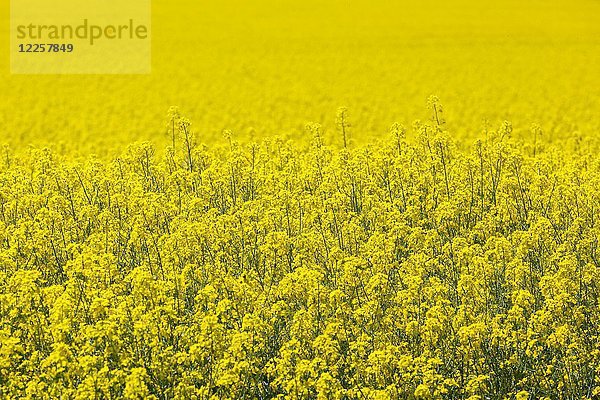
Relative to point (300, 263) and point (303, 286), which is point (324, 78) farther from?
point (303, 286)

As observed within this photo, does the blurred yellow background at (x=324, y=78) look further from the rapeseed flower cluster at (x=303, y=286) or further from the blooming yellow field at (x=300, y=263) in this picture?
the rapeseed flower cluster at (x=303, y=286)

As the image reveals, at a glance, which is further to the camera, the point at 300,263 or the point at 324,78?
the point at 324,78

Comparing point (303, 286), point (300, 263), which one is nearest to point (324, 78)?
point (300, 263)

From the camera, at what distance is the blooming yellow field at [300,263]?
20.1ft

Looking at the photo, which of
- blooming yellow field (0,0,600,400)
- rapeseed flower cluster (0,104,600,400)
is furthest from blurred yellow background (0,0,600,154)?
rapeseed flower cluster (0,104,600,400)

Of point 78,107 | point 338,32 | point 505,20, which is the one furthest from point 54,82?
point 505,20

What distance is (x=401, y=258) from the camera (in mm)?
8000

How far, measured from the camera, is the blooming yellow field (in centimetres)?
612

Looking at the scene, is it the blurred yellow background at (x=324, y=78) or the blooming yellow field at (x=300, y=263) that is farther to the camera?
the blurred yellow background at (x=324, y=78)

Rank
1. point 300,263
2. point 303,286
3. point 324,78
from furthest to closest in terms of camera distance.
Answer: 1. point 324,78
2. point 300,263
3. point 303,286

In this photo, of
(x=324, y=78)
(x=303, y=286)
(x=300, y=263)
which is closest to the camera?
(x=303, y=286)

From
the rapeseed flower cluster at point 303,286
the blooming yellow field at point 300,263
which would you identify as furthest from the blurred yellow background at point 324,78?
the rapeseed flower cluster at point 303,286

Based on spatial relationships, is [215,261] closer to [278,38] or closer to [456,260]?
[456,260]

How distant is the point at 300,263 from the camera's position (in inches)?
299
